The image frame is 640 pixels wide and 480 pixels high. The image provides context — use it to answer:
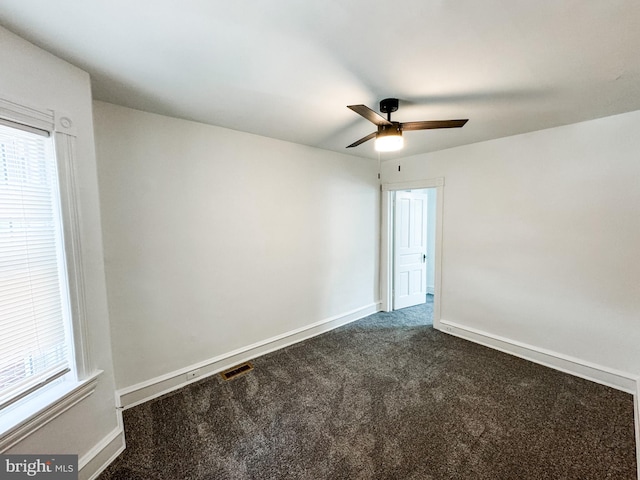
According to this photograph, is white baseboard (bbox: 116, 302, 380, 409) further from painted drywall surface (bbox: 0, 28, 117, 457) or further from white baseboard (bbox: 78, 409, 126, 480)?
painted drywall surface (bbox: 0, 28, 117, 457)

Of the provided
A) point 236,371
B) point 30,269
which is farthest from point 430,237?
point 30,269

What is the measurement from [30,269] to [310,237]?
2.49 metres

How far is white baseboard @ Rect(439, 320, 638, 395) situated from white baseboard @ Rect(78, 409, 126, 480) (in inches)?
140

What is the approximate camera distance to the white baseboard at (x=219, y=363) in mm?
2246

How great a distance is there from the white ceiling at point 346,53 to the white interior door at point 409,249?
84.2 inches

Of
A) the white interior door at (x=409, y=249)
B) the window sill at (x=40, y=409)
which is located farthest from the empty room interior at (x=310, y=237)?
the white interior door at (x=409, y=249)

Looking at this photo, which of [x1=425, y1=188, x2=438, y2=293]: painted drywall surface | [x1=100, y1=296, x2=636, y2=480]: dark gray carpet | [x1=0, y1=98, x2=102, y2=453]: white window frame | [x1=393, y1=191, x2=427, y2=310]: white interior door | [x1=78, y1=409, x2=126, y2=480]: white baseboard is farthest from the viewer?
[x1=425, y1=188, x2=438, y2=293]: painted drywall surface

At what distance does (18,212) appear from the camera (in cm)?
136

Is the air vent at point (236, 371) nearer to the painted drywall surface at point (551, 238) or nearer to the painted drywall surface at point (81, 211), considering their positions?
the painted drywall surface at point (81, 211)

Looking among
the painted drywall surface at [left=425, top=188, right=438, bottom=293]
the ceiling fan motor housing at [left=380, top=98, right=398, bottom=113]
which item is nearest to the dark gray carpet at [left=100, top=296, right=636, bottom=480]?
the ceiling fan motor housing at [left=380, top=98, right=398, bottom=113]

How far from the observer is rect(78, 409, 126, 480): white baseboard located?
1.55 metres

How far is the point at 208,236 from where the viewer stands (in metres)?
2.62

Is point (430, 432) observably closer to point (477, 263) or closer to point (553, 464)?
point (553, 464)

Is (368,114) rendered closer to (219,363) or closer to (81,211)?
(81,211)
